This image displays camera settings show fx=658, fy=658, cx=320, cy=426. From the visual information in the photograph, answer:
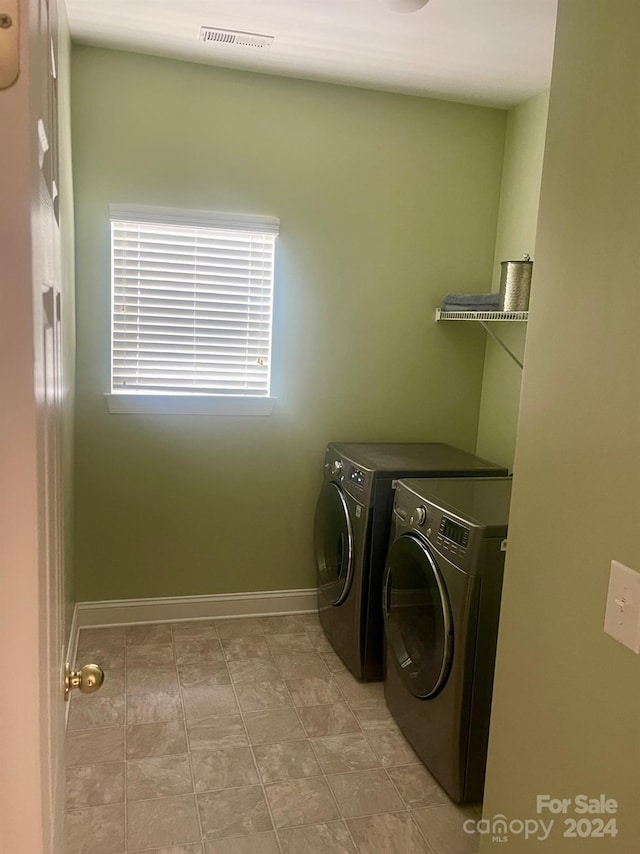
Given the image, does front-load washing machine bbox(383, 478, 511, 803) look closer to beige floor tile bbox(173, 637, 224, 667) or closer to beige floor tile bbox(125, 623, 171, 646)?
beige floor tile bbox(173, 637, 224, 667)

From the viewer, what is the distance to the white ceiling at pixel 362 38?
2.32 meters

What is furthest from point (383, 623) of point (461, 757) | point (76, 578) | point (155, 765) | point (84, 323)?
point (84, 323)

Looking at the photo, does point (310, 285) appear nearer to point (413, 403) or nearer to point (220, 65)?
point (413, 403)

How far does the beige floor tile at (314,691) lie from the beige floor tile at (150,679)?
1.61 feet

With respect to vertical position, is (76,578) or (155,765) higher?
(76,578)

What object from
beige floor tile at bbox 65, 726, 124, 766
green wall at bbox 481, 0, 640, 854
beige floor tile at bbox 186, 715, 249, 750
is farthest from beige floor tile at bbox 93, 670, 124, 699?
green wall at bbox 481, 0, 640, 854

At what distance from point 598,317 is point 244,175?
224 centimetres

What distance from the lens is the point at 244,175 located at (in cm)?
302

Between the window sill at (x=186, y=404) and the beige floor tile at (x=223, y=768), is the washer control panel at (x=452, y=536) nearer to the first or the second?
the beige floor tile at (x=223, y=768)

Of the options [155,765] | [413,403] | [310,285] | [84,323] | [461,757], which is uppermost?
[310,285]

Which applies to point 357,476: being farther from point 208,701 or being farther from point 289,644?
point 208,701

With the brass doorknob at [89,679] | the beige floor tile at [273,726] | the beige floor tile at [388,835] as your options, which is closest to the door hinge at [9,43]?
the brass doorknob at [89,679]

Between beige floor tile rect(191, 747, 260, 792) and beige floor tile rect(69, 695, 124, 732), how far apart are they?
381mm

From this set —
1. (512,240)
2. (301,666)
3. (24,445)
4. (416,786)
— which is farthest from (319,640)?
(24,445)
